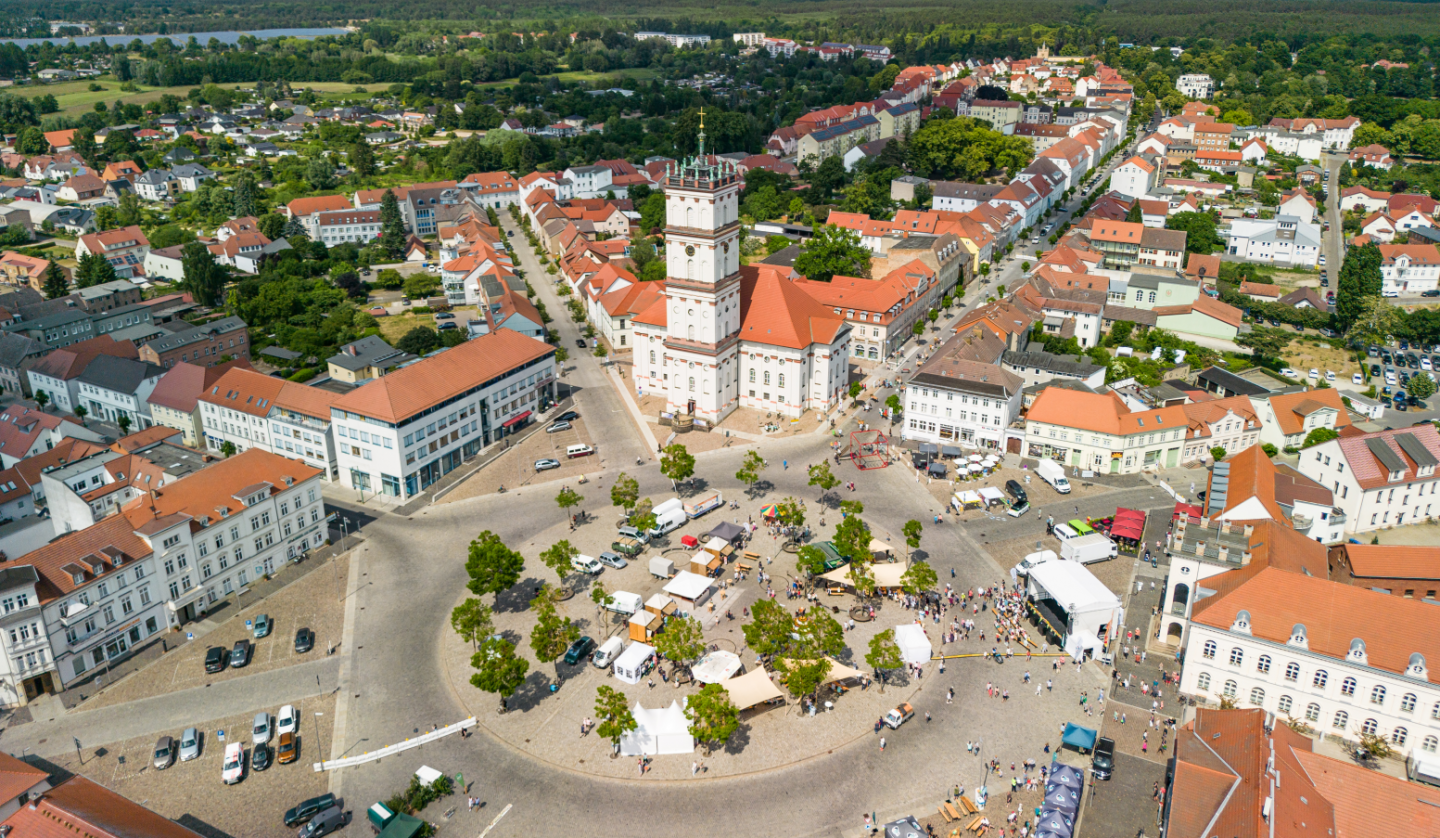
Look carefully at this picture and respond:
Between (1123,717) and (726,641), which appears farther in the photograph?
(726,641)

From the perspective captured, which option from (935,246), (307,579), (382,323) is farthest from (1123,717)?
(382,323)

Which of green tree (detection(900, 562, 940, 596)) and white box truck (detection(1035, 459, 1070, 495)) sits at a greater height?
green tree (detection(900, 562, 940, 596))

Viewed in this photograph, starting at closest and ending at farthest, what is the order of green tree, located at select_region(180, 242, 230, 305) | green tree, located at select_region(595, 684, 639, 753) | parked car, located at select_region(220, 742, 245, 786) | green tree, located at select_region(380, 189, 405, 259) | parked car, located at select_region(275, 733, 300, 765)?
parked car, located at select_region(220, 742, 245, 786), green tree, located at select_region(595, 684, 639, 753), parked car, located at select_region(275, 733, 300, 765), green tree, located at select_region(180, 242, 230, 305), green tree, located at select_region(380, 189, 405, 259)

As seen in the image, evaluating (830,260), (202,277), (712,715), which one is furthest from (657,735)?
(202,277)

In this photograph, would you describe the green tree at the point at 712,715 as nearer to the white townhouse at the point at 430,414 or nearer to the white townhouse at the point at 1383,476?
the white townhouse at the point at 430,414

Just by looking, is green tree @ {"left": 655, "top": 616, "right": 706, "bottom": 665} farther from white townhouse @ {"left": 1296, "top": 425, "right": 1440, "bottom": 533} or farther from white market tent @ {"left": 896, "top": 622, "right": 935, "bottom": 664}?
white townhouse @ {"left": 1296, "top": 425, "right": 1440, "bottom": 533}

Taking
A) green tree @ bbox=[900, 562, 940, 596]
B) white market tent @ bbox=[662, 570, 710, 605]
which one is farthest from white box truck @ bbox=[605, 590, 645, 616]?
green tree @ bbox=[900, 562, 940, 596]

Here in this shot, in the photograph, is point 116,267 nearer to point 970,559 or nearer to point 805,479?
point 805,479
